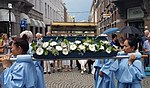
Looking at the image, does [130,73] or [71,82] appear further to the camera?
[71,82]

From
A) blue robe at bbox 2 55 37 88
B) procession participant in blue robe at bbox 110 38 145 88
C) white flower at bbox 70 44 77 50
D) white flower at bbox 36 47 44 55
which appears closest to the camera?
blue robe at bbox 2 55 37 88

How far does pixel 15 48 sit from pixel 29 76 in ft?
1.64

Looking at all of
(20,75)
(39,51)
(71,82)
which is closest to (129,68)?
(39,51)

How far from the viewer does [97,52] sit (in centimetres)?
520

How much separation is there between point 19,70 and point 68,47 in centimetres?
88

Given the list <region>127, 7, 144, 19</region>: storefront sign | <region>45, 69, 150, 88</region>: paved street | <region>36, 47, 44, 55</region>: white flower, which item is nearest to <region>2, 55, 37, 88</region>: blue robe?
<region>36, 47, 44, 55</region>: white flower

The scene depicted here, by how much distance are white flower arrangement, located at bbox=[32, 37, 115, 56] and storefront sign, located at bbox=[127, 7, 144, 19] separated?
18.9m

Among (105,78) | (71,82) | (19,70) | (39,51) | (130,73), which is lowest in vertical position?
(71,82)

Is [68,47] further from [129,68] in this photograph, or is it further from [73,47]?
[129,68]

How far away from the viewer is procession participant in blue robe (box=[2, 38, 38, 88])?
15.6 ft

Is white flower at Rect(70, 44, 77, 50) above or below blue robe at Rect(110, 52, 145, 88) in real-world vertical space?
above

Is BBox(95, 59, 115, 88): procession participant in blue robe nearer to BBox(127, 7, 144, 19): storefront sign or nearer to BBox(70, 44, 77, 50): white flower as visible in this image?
BBox(70, 44, 77, 50): white flower

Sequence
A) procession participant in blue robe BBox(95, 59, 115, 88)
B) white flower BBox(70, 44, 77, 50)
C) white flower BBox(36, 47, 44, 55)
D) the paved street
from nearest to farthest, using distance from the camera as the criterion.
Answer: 1. white flower BBox(36, 47, 44, 55)
2. white flower BBox(70, 44, 77, 50)
3. procession participant in blue robe BBox(95, 59, 115, 88)
4. the paved street

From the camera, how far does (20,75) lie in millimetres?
4750
